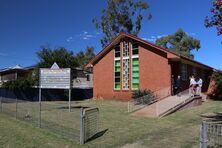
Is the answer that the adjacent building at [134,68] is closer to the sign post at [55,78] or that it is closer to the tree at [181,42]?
the sign post at [55,78]

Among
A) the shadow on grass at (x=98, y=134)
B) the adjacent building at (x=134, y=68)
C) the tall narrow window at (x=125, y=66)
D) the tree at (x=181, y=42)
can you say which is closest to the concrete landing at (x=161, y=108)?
the adjacent building at (x=134, y=68)

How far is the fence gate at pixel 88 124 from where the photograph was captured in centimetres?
906

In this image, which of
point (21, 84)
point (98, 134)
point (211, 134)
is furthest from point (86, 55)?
point (211, 134)

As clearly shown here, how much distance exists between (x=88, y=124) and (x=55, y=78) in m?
5.27

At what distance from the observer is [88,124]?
31.4ft

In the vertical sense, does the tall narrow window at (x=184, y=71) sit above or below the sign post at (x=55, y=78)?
above

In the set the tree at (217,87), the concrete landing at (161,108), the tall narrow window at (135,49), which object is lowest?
the concrete landing at (161,108)

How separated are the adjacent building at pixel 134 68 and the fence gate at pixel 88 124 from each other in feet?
44.1

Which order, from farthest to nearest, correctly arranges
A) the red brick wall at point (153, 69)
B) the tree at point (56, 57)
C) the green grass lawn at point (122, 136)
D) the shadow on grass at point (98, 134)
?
the tree at point (56, 57)
the red brick wall at point (153, 69)
the shadow on grass at point (98, 134)
the green grass lawn at point (122, 136)

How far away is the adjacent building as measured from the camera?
2431 cm

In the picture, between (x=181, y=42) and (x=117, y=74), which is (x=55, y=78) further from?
(x=181, y=42)

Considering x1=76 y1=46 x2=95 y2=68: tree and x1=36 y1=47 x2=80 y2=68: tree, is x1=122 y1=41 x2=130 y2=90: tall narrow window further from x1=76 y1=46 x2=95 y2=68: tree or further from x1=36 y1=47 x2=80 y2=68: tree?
x1=76 y1=46 x2=95 y2=68: tree

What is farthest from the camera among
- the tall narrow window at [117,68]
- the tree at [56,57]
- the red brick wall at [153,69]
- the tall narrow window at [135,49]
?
the tree at [56,57]

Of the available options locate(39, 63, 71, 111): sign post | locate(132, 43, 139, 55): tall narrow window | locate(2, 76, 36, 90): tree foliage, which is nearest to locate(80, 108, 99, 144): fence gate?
locate(39, 63, 71, 111): sign post
